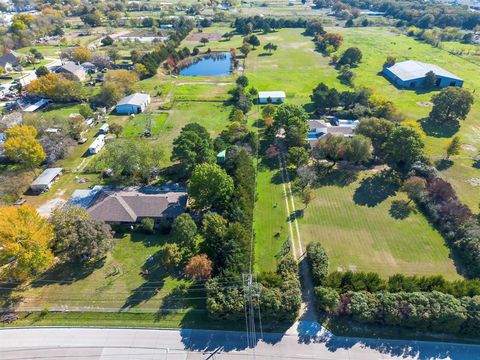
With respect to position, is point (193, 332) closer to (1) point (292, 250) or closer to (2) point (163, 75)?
(1) point (292, 250)

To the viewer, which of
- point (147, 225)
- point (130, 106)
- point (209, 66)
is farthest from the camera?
point (209, 66)

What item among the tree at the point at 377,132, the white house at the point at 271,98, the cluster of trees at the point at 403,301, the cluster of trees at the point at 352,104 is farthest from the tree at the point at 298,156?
the white house at the point at 271,98

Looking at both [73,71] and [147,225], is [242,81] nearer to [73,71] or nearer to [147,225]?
[73,71]

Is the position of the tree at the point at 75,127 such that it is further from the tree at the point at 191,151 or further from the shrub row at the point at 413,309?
the shrub row at the point at 413,309

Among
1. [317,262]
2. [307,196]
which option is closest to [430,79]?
[307,196]

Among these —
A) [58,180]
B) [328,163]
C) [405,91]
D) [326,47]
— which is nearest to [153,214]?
[58,180]

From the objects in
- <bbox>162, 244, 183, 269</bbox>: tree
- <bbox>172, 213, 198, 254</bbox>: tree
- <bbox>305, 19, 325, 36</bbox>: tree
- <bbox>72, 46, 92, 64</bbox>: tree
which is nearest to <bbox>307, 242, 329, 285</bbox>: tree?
<bbox>172, 213, 198, 254</bbox>: tree

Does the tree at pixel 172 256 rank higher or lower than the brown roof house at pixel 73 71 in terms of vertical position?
lower
